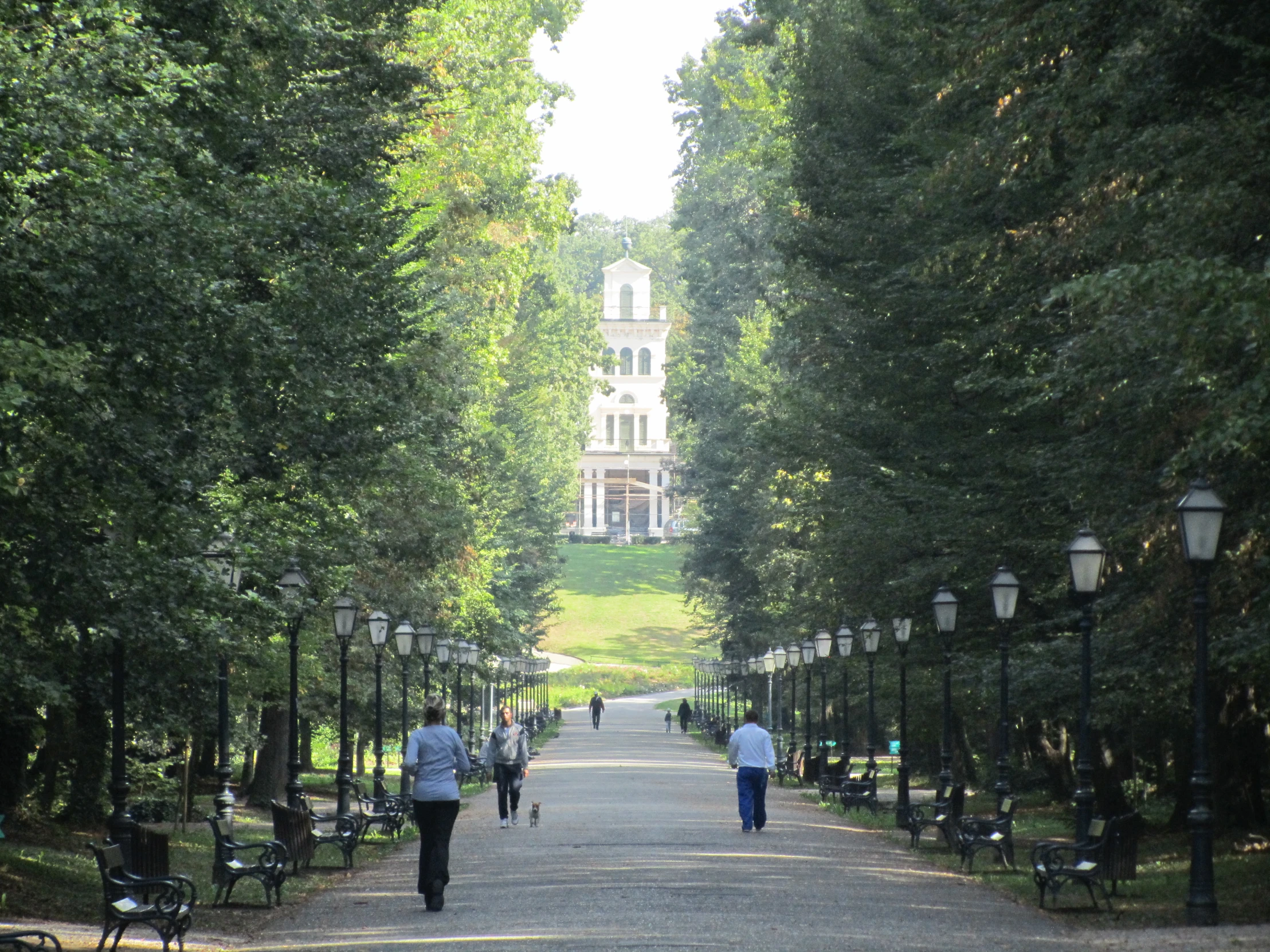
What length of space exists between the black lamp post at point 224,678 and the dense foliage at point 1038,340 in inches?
288

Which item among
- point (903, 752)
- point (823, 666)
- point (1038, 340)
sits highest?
point (1038, 340)

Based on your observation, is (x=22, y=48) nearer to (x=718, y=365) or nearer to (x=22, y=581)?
(x=22, y=581)

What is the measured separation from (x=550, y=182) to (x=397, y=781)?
21.1 m

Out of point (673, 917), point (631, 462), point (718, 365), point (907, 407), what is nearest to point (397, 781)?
point (907, 407)

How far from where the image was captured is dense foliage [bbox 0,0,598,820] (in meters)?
11.2

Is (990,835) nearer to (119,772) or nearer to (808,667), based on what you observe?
(119,772)

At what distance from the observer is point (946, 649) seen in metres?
21.5

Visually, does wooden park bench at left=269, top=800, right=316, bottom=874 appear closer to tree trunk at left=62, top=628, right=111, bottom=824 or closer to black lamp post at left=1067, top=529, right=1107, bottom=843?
tree trunk at left=62, top=628, right=111, bottom=824

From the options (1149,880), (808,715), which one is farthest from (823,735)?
(1149,880)

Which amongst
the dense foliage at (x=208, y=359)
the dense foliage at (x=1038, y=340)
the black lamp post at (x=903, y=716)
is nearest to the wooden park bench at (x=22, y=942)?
the dense foliage at (x=208, y=359)

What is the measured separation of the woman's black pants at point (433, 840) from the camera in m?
13.1

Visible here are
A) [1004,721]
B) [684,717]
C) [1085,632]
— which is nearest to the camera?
[1085,632]

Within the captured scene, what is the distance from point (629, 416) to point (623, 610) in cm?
3110

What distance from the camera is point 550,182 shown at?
52.3 meters
